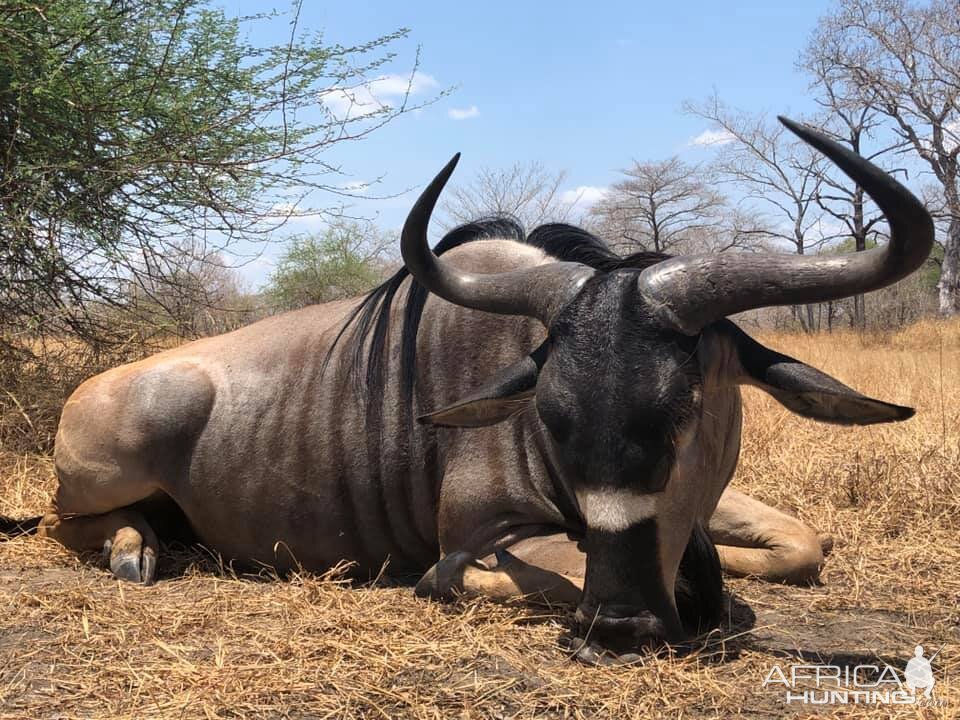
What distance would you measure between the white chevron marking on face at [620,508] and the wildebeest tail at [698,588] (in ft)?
1.54

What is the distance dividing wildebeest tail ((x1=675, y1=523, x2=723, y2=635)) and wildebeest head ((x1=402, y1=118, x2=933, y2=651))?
0.27m

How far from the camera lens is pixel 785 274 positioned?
2.45m

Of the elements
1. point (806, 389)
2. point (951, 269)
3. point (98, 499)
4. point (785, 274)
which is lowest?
point (98, 499)

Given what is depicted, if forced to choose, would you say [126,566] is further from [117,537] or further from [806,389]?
[806,389]

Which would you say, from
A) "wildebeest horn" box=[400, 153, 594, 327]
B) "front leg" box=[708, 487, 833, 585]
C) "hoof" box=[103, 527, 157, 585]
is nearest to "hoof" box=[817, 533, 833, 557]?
"front leg" box=[708, 487, 833, 585]

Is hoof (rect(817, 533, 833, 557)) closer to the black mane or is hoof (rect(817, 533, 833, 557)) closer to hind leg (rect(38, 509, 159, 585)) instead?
the black mane

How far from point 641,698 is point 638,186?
3349 cm

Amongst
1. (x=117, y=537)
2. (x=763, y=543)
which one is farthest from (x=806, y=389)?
(x=117, y=537)

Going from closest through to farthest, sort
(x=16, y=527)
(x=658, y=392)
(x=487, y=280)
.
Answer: (x=658, y=392)
(x=487, y=280)
(x=16, y=527)

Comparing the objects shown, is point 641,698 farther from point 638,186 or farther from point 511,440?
point 638,186

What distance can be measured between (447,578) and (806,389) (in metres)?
1.46

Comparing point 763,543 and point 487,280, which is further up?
point 487,280

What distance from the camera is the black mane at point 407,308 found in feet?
11.8

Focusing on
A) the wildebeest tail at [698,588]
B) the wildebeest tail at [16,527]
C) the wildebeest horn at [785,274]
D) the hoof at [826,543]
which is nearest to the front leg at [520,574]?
the wildebeest tail at [698,588]
